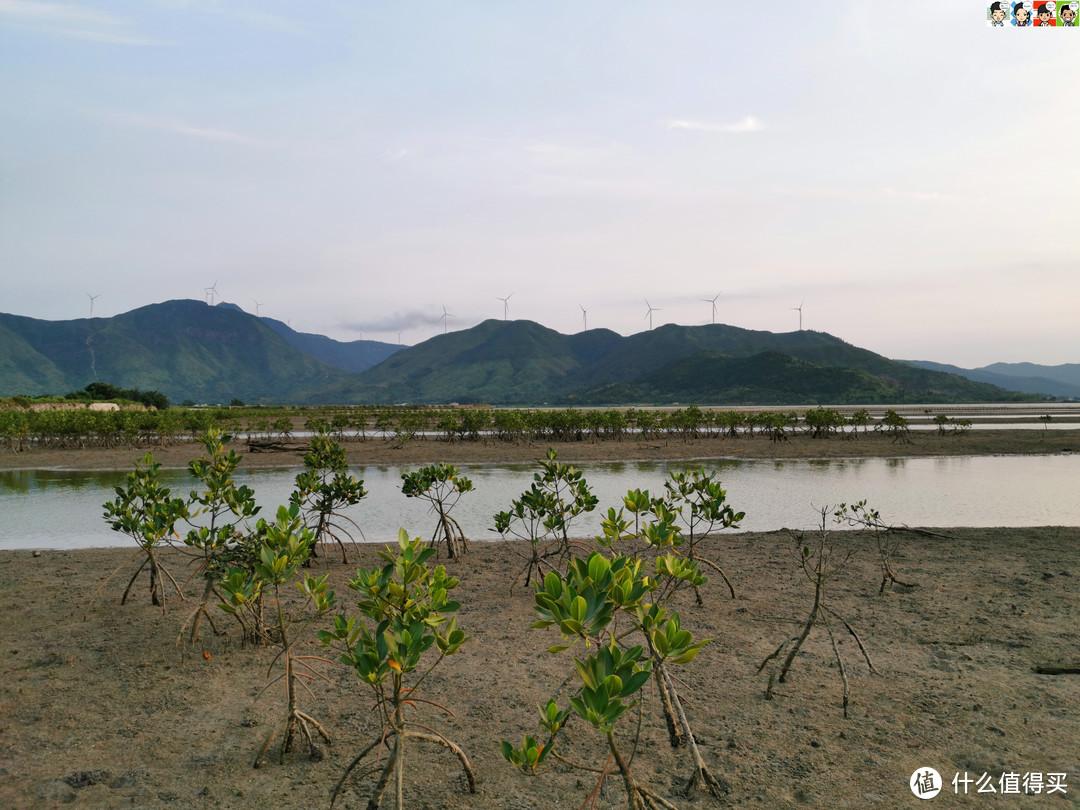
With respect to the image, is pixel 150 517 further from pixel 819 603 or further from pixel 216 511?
pixel 819 603

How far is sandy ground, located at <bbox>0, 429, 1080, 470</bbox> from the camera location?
3133 centimetres

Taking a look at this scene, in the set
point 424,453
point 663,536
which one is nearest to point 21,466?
point 424,453

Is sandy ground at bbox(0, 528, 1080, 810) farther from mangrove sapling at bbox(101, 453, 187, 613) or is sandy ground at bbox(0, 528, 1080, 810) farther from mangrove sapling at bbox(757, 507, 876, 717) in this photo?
mangrove sapling at bbox(101, 453, 187, 613)

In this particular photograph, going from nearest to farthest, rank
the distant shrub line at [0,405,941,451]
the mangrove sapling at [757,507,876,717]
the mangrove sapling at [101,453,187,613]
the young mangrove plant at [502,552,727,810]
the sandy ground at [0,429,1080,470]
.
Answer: the young mangrove plant at [502,552,727,810], the mangrove sapling at [757,507,876,717], the mangrove sapling at [101,453,187,613], the sandy ground at [0,429,1080,470], the distant shrub line at [0,405,941,451]

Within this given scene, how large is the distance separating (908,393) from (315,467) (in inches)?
6269

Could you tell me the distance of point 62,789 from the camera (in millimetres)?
4156

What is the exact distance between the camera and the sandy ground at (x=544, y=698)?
14.0 ft

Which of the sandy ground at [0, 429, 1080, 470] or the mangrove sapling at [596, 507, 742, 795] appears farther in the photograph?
the sandy ground at [0, 429, 1080, 470]

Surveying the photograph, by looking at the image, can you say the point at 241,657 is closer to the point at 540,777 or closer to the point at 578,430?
the point at 540,777

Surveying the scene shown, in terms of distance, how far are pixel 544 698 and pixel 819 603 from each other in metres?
3.08

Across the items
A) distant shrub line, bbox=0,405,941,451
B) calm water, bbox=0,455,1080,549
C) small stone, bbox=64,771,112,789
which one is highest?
distant shrub line, bbox=0,405,941,451

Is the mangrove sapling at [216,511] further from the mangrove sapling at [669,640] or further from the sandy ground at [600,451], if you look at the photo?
the sandy ground at [600,451]

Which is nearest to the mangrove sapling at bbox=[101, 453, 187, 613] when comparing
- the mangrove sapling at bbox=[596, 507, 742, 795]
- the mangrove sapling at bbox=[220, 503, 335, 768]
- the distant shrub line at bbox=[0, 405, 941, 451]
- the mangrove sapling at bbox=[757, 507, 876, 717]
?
the mangrove sapling at bbox=[220, 503, 335, 768]

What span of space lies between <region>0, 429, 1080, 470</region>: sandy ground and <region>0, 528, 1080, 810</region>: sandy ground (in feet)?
74.7
